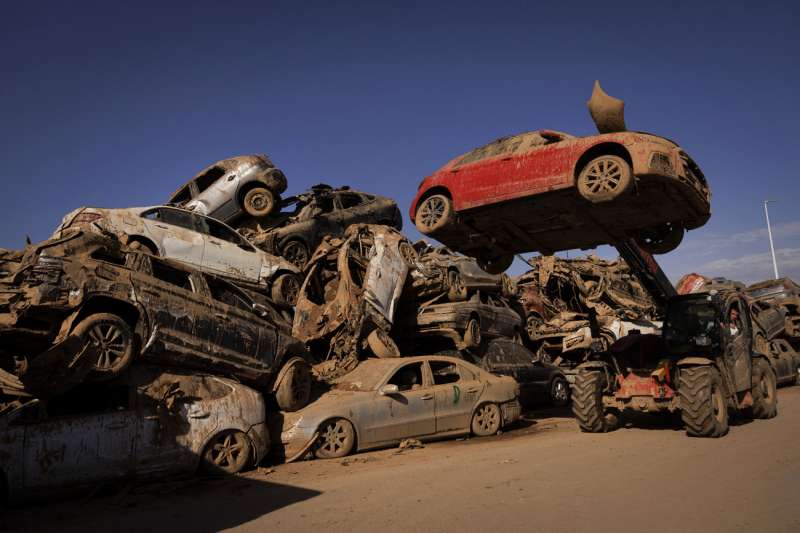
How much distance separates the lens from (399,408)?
8422 mm

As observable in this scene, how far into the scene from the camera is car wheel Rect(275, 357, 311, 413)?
8148mm

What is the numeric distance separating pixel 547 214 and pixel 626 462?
3.86m

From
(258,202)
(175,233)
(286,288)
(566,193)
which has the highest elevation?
(258,202)

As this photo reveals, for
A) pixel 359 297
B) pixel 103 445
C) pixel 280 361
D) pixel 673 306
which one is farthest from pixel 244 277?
pixel 673 306

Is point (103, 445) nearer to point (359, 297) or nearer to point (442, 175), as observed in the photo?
point (359, 297)

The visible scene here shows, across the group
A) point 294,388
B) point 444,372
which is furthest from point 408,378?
point 294,388

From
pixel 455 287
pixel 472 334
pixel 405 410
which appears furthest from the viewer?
pixel 455 287

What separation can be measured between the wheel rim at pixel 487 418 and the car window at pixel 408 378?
1265mm

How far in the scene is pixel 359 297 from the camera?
423 inches

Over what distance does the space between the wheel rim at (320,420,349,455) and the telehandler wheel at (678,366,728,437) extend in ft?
16.2

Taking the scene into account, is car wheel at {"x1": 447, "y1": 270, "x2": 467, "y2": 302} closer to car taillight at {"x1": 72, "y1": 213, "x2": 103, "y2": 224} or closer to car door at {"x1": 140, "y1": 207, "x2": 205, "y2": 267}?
car door at {"x1": 140, "y1": 207, "x2": 205, "y2": 267}

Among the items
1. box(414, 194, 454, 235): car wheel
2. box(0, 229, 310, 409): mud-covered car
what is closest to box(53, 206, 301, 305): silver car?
box(0, 229, 310, 409): mud-covered car

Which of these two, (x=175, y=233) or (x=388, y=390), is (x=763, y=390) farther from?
(x=175, y=233)

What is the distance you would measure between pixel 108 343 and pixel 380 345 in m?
5.08
